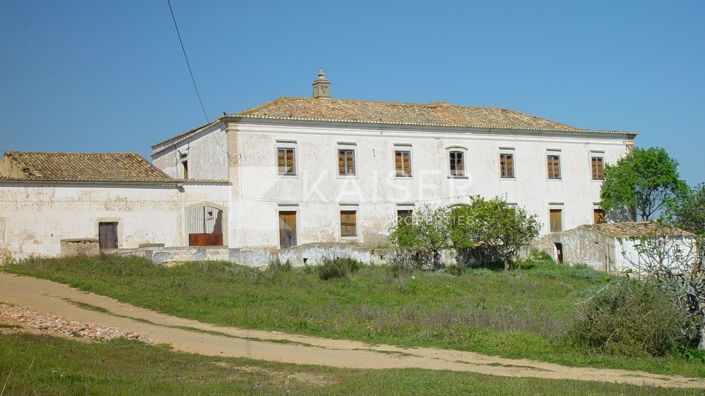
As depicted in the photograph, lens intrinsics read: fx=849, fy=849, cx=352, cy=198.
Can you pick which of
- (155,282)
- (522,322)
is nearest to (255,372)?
(522,322)

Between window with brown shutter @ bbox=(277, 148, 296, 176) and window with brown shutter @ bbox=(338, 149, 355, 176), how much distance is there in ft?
7.50

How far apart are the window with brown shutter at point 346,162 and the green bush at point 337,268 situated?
5514 millimetres

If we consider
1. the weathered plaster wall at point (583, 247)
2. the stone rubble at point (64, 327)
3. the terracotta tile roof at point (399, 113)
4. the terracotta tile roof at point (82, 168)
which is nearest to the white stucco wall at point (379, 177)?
the terracotta tile roof at point (399, 113)

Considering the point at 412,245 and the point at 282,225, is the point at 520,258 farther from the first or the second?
the point at 282,225

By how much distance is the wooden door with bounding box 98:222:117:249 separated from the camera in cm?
3161

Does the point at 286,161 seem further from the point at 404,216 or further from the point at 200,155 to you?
the point at 404,216

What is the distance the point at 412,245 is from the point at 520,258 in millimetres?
6030

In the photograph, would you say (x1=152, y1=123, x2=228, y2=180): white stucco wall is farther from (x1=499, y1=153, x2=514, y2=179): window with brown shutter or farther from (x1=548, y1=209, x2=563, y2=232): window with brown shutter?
(x1=548, y1=209, x2=563, y2=232): window with brown shutter

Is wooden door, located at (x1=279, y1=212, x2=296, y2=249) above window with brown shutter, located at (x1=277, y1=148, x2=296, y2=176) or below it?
below

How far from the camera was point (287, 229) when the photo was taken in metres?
35.9

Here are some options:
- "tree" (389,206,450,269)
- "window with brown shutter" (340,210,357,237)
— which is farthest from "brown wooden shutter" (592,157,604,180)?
"window with brown shutter" (340,210,357,237)

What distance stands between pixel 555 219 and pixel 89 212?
22990 mm

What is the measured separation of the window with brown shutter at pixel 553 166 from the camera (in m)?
42.4

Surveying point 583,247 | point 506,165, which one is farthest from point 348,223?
point 583,247
